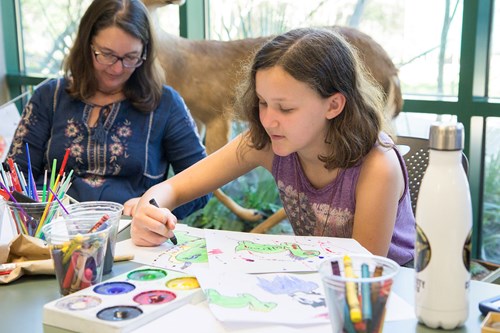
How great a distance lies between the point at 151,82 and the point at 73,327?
1277 mm

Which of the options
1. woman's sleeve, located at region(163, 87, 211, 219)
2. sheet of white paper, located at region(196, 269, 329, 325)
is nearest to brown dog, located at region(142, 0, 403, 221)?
woman's sleeve, located at region(163, 87, 211, 219)

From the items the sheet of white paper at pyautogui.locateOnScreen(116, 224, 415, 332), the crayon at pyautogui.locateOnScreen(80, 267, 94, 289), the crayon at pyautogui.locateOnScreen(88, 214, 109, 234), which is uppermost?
the crayon at pyautogui.locateOnScreen(88, 214, 109, 234)

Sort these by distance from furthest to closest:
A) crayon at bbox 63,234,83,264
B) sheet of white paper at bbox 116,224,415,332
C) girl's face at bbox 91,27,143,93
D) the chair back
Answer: girl's face at bbox 91,27,143,93 < the chair back < crayon at bbox 63,234,83,264 < sheet of white paper at bbox 116,224,415,332

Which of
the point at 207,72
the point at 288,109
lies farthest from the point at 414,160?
the point at 207,72

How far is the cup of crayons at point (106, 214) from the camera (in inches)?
46.2

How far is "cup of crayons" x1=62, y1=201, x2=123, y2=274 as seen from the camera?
1174 mm

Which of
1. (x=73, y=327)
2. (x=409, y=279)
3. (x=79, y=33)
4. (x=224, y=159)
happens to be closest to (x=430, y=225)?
(x=409, y=279)

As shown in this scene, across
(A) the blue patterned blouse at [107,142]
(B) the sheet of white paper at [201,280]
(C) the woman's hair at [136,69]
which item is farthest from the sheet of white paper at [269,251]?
(C) the woman's hair at [136,69]

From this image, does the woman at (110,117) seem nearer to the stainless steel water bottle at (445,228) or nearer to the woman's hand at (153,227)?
the woman's hand at (153,227)

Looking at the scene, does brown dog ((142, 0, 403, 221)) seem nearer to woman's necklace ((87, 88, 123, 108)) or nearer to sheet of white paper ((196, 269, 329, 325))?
woman's necklace ((87, 88, 123, 108))

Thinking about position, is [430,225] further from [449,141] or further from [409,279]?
[409,279]

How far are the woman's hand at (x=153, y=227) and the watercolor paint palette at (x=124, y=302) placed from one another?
18 centimetres

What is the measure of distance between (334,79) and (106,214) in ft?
2.03

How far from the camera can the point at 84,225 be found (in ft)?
3.77
